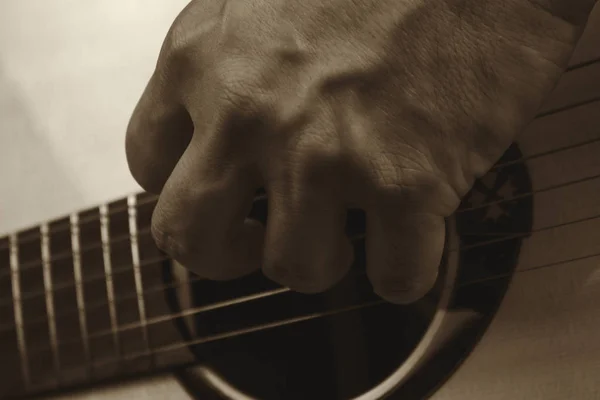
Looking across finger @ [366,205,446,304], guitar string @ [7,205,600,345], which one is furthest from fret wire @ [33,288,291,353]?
finger @ [366,205,446,304]

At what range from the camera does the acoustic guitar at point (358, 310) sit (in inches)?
21.1

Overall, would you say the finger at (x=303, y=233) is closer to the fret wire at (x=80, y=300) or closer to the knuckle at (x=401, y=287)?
the knuckle at (x=401, y=287)

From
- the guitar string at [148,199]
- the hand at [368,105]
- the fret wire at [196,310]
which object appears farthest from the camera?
the fret wire at [196,310]

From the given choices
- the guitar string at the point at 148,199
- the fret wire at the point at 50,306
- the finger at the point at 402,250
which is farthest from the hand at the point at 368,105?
the fret wire at the point at 50,306

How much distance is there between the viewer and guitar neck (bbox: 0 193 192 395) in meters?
0.64

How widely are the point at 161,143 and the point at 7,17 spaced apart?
0.50m

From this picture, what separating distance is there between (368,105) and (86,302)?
448mm

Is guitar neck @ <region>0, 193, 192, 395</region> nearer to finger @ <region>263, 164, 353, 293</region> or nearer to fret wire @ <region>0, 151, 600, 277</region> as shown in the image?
fret wire @ <region>0, 151, 600, 277</region>

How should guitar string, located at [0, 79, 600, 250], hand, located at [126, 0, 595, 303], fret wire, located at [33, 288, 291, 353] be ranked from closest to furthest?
1. hand, located at [126, 0, 595, 303]
2. guitar string, located at [0, 79, 600, 250]
3. fret wire, located at [33, 288, 291, 353]

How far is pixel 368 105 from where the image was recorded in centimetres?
36

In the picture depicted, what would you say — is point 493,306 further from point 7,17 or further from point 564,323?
point 7,17

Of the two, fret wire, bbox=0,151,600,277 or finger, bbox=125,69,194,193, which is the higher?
Result: finger, bbox=125,69,194,193

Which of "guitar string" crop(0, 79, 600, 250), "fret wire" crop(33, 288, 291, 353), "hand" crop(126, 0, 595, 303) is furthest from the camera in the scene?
"fret wire" crop(33, 288, 291, 353)

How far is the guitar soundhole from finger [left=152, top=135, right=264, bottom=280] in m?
0.15
